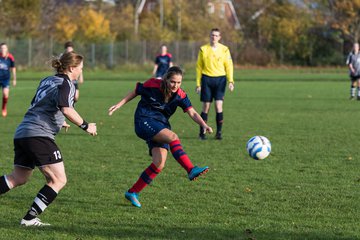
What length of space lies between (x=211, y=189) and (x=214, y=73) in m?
5.71

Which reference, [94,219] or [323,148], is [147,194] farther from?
[323,148]

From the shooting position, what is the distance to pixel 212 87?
46.2 feet

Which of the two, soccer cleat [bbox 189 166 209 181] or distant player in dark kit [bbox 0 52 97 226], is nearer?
distant player in dark kit [bbox 0 52 97 226]

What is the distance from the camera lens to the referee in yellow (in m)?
13.9

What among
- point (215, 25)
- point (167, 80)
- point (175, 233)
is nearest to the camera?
point (175, 233)

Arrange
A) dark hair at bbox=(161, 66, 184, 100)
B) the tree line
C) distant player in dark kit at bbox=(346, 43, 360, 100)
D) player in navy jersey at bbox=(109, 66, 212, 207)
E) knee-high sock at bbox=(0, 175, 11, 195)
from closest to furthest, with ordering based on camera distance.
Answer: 1. knee-high sock at bbox=(0, 175, 11, 195)
2. dark hair at bbox=(161, 66, 184, 100)
3. player in navy jersey at bbox=(109, 66, 212, 207)
4. distant player in dark kit at bbox=(346, 43, 360, 100)
5. the tree line

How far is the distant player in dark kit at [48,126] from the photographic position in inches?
255

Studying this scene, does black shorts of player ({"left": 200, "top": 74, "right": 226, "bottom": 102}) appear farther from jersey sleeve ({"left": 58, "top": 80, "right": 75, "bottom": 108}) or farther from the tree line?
the tree line

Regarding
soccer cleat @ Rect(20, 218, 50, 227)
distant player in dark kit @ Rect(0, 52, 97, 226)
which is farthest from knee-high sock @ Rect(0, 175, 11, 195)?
soccer cleat @ Rect(20, 218, 50, 227)

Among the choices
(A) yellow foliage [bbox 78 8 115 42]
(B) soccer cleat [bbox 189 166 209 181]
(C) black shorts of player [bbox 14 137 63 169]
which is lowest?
(A) yellow foliage [bbox 78 8 115 42]

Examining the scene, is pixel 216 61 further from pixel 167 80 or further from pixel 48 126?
pixel 48 126

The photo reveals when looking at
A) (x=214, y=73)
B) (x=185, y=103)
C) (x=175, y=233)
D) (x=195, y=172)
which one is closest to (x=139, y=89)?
(x=185, y=103)

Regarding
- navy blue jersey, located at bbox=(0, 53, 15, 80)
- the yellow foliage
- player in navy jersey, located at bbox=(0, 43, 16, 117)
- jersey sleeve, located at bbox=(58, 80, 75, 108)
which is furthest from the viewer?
the yellow foliage

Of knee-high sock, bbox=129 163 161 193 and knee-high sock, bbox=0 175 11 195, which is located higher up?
knee-high sock, bbox=0 175 11 195
